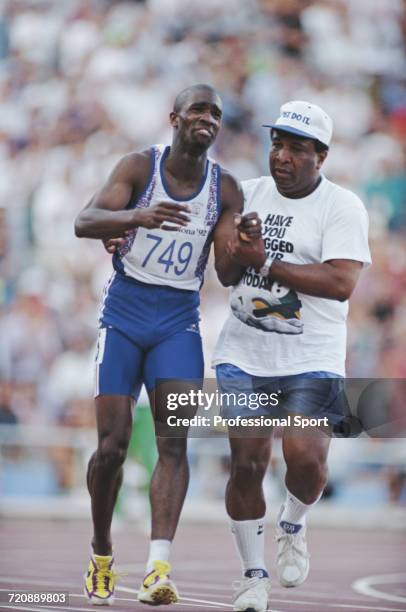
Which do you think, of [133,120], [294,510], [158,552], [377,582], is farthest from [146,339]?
[133,120]

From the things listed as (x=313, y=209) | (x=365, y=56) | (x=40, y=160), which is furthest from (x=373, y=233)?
(x=313, y=209)

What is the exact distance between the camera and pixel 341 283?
7227 millimetres

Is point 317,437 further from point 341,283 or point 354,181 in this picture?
point 354,181

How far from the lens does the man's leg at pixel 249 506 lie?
7301mm

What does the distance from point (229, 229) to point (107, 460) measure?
139cm

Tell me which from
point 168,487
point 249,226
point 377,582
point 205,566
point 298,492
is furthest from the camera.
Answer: point 205,566

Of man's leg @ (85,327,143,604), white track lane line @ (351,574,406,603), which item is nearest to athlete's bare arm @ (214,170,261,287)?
man's leg @ (85,327,143,604)

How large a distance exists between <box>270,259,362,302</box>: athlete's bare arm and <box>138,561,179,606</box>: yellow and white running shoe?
159 cm

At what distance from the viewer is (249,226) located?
281 inches

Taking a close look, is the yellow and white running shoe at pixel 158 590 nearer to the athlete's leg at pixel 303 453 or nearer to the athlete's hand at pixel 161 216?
the athlete's leg at pixel 303 453

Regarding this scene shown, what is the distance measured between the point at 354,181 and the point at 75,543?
21.5 ft

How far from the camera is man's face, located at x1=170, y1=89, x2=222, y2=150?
734cm

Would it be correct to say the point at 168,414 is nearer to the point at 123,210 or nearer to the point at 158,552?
the point at 158,552

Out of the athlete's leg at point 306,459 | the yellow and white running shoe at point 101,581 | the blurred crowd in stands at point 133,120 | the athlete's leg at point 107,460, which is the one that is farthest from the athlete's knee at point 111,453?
the blurred crowd in stands at point 133,120
